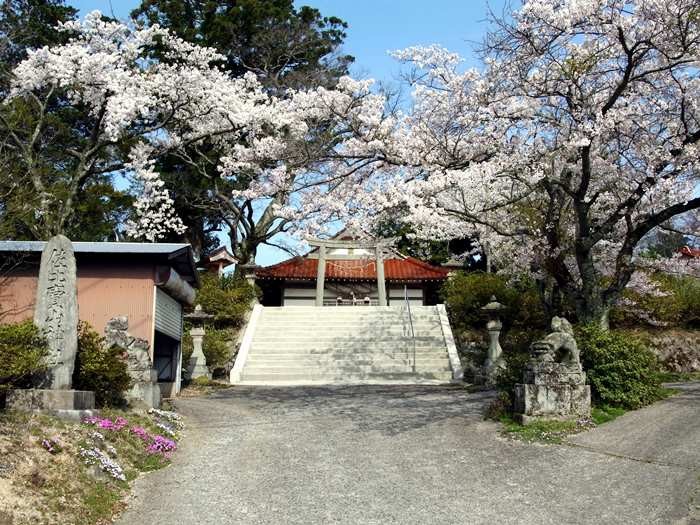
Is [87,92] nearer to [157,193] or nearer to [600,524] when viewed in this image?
[157,193]

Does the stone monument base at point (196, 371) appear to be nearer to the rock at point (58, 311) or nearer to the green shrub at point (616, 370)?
the rock at point (58, 311)

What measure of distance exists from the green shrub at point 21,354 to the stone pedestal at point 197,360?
10.4 meters

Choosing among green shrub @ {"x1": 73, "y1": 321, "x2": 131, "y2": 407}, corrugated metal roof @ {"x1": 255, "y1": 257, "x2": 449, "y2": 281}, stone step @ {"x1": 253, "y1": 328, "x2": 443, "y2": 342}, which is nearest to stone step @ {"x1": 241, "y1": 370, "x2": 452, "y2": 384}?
stone step @ {"x1": 253, "y1": 328, "x2": 443, "y2": 342}

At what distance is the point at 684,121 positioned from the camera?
10.9m

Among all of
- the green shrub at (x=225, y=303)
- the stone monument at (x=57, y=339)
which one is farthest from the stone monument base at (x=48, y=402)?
the green shrub at (x=225, y=303)

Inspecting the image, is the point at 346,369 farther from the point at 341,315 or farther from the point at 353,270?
the point at 353,270

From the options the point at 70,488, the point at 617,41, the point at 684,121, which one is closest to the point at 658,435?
the point at 684,121

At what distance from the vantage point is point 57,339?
8.52m

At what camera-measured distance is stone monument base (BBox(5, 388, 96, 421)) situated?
26.1ft

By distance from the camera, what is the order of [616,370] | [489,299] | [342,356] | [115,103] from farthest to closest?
[489,299], [342,356], [115,103], [616,370]

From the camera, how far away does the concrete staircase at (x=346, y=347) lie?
19.2 meters

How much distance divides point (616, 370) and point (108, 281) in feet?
31.8

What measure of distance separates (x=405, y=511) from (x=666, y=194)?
7878 mm

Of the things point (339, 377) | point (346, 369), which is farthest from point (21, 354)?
point (346, 369)
